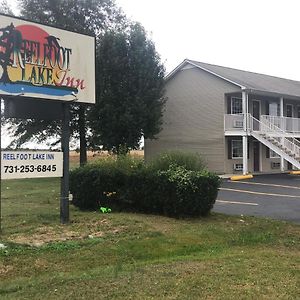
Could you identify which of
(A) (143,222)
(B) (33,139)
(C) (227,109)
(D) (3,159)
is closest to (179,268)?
(A) (143,222)

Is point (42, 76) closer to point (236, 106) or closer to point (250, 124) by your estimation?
point (250, 124)

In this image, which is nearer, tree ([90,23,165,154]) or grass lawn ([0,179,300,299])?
grass lawn ([0,179,300,299])

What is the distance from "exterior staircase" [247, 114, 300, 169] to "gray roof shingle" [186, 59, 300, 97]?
2.25 metres

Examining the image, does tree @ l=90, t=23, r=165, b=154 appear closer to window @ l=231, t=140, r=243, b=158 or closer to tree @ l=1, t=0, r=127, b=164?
tree @ l=1, t=0, r=127, b=164

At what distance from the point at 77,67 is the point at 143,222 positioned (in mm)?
3830

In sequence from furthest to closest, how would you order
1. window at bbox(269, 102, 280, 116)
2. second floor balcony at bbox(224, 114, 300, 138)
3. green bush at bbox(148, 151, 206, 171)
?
window at bbox(269, 102, 280, 116) < second floor balcony at bbox(224, 114, 300, 138) < green bush at bbox(148, 151, 206, 171)

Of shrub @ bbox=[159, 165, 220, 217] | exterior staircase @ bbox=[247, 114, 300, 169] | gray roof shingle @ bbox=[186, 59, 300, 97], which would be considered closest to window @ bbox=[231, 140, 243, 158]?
exterior staircase @ bbox=[247, 114, 300, 169]

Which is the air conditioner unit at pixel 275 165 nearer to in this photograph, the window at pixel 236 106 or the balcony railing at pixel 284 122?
the balcony railing at pixel 284 122

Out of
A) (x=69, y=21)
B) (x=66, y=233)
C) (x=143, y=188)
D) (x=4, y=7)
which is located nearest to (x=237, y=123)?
(x=69, y=21)

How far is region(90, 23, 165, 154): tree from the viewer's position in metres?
27.6

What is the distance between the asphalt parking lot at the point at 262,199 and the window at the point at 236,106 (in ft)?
25.0

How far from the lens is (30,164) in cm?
979

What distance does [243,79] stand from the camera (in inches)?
1266

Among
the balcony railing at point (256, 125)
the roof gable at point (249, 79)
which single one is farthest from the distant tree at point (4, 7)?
the balcony railing at point (256, 125)
